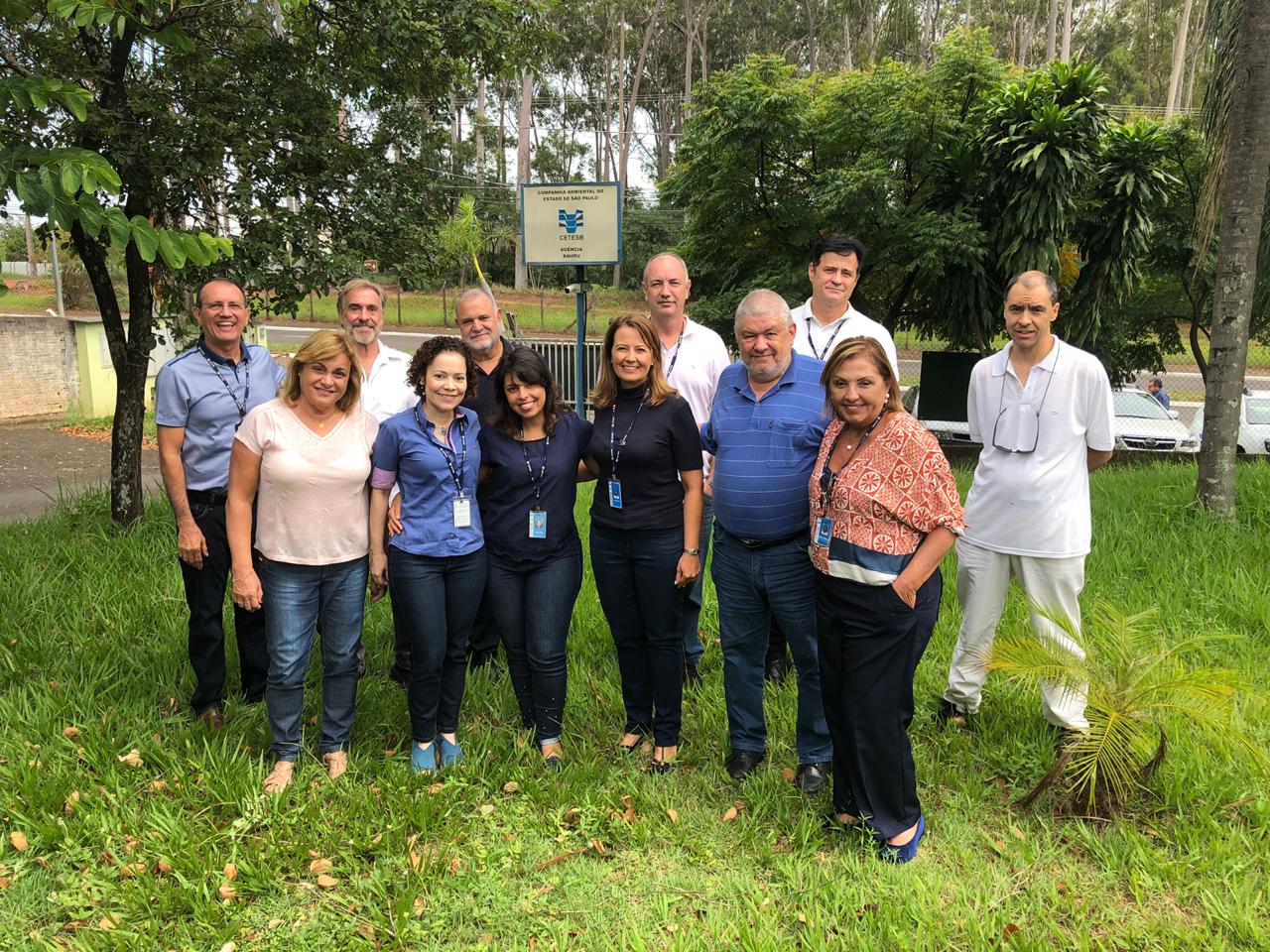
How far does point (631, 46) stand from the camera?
140 ft

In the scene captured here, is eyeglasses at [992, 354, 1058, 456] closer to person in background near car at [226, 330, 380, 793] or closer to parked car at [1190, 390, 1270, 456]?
person in background near car at [226, 330, 380, 793]

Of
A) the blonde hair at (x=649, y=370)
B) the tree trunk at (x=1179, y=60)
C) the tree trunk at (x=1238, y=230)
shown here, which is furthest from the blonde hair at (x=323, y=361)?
the tree trunk at (x=1179, y=60)

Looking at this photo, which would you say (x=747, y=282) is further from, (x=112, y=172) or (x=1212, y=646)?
(x=112, y=172)

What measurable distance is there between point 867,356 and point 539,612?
5.51 feet

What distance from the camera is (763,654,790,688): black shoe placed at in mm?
4500

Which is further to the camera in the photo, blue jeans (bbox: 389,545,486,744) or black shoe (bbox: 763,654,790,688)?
black shoe (bbox: 763,654,790,688)

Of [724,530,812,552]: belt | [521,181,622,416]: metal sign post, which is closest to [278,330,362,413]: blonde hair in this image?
[724,530,812,552]: belt

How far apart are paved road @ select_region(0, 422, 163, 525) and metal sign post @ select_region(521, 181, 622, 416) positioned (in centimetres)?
443

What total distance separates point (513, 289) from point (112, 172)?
127 feet

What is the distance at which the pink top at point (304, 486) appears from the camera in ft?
10.9

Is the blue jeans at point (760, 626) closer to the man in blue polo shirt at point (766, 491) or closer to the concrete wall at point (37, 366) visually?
the man in blue polo shirt at point (766, 491)

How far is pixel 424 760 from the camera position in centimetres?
369

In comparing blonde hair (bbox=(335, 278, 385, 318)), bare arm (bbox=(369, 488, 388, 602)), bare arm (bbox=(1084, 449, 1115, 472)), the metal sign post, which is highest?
the metal sign post

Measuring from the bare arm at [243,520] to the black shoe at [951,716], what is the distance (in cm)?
310
